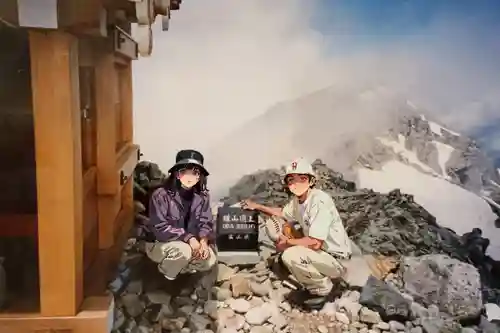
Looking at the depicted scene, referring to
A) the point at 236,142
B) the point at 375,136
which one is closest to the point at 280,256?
the point at 236,142

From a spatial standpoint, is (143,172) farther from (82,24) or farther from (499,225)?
(499,225)

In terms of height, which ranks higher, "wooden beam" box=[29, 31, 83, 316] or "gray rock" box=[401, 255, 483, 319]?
"wooden beam" box=[29, 31, 83, 316]

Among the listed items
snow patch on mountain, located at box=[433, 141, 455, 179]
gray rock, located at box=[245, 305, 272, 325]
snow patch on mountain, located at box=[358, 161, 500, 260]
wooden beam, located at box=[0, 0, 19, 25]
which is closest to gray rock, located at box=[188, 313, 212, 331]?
gray rock, located at box=[245, 305, 272, 325]

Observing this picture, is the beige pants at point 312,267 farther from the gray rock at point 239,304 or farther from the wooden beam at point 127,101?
the wooden beam at point 127,101

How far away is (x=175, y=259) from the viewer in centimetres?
158

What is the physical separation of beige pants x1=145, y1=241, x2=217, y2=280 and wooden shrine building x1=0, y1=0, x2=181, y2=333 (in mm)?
147

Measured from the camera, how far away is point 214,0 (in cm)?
190

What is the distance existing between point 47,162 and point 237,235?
2.53 feet

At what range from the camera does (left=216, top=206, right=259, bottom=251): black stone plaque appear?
70.3 inches

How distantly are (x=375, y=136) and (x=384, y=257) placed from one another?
42 centimetres

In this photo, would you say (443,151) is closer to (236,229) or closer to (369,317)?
(369,317)

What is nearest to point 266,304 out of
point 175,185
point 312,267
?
point 312,267

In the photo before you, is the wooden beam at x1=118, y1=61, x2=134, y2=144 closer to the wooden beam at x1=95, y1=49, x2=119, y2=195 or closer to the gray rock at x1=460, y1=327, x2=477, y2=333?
the wooden beam at x1=95, y1=49, x2=119, y2=195

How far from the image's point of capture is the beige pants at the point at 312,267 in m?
1.63
